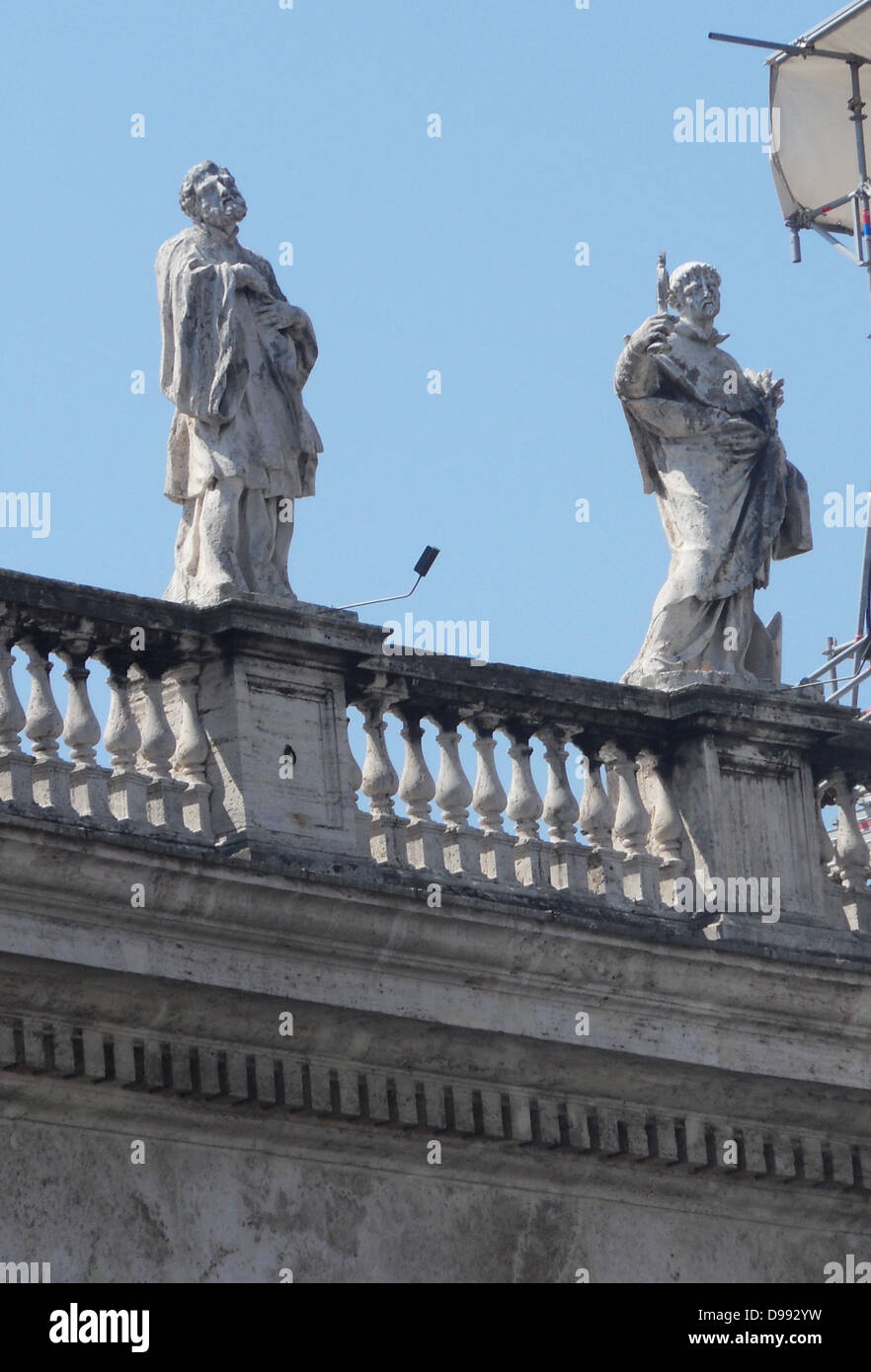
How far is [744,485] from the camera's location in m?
18.8

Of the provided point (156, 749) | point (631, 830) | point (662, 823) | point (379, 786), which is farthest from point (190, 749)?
point (662, 823)

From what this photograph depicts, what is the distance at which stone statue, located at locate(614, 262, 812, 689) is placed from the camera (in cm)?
1859

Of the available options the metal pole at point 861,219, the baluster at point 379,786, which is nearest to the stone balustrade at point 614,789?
the baluster at point 379,786

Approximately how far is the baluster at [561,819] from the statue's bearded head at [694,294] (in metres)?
2.44

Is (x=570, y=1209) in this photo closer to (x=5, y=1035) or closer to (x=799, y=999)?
(x=799, y=999)

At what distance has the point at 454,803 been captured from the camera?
17172 millimetres

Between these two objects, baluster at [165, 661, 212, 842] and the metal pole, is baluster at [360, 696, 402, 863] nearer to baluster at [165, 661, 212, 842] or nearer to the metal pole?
baluster at [165, 661, 212, 842]

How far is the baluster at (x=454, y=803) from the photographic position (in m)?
17.1

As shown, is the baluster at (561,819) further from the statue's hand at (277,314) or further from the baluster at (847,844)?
the statue's hand at (277,314)

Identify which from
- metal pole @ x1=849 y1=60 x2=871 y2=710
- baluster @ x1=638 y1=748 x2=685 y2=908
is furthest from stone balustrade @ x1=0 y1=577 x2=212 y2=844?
metal pole @ x1=849 y1=60 x2=871 y2=710

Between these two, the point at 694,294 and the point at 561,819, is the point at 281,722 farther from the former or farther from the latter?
the point at 694,294

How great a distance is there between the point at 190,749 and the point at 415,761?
1134mm
